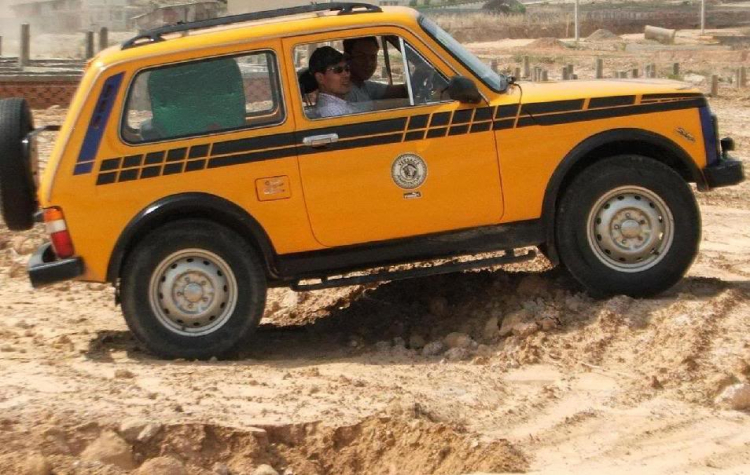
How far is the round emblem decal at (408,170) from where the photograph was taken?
7.57 metres

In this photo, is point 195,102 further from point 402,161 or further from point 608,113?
point 608,113

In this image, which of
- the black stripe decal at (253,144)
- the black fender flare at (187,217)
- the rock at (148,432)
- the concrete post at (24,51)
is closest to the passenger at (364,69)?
the black stripe decal at (253,144)

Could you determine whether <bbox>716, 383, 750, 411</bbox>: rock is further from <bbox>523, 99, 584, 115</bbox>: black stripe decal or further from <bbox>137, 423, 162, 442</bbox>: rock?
<bbox>137, 423, 162, 442</bbox>: rock

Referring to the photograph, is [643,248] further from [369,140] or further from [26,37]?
[26,37]

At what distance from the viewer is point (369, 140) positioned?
7.56m

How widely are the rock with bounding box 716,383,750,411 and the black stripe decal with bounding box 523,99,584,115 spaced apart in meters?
2.07

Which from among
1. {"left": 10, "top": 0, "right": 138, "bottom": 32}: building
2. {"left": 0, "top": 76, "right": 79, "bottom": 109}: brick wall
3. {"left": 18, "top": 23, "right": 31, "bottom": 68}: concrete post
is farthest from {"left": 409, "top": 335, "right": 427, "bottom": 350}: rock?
{"left": 10, "top": 0, "right": 138, "bottom": 32}: building

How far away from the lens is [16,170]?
772 centimetres

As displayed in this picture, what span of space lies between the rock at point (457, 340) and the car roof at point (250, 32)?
196cm

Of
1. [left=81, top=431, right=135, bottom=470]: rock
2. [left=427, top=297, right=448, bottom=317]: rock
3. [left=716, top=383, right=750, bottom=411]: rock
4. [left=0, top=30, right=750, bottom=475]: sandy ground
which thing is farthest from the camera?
[left=427, top=297, right=448, bottom=317]: rock

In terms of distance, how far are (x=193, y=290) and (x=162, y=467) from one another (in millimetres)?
2068

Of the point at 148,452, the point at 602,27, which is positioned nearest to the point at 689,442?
the point at 148,452

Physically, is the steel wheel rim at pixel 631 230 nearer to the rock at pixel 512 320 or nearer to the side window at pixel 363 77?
the rock at pixel 512 320

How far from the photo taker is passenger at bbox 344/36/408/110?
A: 26.2 feet
